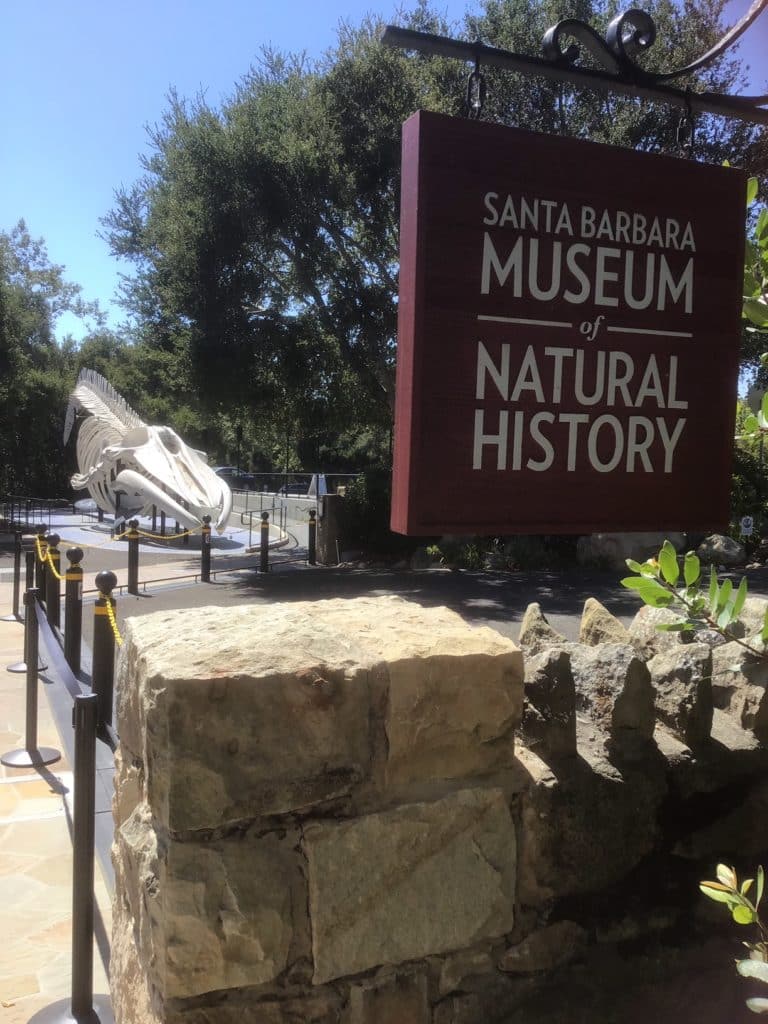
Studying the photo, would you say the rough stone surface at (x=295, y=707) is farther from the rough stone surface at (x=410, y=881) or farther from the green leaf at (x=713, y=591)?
the green leaf at (x=713, y=591)

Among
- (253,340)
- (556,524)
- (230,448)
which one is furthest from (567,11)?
(230,448)

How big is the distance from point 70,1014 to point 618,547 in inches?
480

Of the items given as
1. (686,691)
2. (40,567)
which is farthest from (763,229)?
(40,567)

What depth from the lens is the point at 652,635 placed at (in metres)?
2.62

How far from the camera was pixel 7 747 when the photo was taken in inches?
210

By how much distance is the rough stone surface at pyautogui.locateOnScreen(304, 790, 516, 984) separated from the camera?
1.75 meters

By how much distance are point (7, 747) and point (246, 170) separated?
1189 cm

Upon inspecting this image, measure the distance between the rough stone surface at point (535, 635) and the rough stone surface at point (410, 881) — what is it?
76 cm

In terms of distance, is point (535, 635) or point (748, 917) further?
point (535, 635)

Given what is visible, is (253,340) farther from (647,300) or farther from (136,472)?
(647,300)

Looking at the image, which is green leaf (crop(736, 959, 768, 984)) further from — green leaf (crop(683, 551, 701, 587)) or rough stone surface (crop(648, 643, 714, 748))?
rough stone surface (crop(648, 643, 714, 748))

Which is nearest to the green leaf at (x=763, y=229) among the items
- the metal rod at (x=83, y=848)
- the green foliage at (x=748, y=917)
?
the green foliage at (x=748, y=917)

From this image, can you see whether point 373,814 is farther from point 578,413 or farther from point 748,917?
point 578,413

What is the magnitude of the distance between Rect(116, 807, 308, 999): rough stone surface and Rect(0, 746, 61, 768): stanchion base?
3.67 metres
